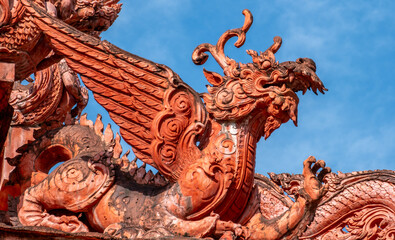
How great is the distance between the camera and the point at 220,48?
46.6ft

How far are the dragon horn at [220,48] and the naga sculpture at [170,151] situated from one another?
0.01 meters

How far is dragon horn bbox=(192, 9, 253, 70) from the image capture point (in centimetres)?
1413

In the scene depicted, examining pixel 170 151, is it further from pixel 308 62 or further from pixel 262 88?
pixel 308 62

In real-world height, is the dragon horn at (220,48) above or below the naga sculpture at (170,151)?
above

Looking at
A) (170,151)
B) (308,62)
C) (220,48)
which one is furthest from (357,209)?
(170,151)

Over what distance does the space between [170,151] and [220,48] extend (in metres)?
1.47

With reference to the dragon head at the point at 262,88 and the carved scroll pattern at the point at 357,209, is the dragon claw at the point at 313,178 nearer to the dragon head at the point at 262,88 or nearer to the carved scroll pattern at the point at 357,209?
the dragon head at the point at 262,88

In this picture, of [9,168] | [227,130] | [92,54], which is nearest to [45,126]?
[9,168]

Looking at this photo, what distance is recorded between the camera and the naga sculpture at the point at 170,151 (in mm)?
13430

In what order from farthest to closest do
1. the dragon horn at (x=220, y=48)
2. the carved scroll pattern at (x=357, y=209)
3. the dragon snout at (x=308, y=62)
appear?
1. the carved scroll pattern at (x=357, y=209)
2. the dragon horn at (x=220, y=48)
3. the dragon snout at (x=308, y=62)

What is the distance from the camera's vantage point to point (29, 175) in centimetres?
1467

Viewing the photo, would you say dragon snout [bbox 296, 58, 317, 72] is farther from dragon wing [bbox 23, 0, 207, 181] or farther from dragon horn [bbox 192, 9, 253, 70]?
dragon wing [bbox 23, 0, 207, 181]

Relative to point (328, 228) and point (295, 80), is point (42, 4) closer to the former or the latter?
point (295, 80)

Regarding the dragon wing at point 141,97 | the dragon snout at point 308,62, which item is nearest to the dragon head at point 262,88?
the dragon snout at point 308,62
